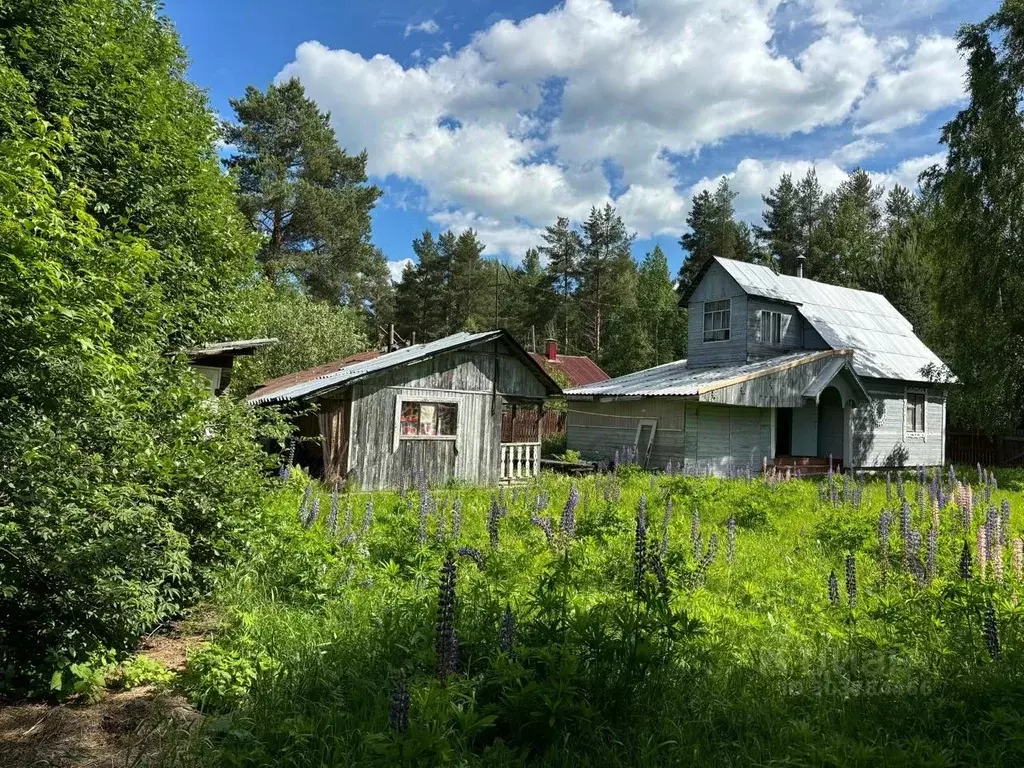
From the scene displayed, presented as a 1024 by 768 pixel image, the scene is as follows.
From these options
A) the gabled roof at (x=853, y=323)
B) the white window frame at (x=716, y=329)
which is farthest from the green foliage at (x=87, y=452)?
the gabled roof at (x=853, y=323)

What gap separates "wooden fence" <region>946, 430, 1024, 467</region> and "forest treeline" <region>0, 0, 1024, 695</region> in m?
6.94

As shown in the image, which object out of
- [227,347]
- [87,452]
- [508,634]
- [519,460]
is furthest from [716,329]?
[87,452]

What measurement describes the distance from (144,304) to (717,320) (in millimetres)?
21111

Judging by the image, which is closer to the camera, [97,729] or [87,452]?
[97,729]

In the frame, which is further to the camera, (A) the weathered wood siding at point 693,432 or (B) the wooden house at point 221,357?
(A) the weathered wood siding at point 693,432

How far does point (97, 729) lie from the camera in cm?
403

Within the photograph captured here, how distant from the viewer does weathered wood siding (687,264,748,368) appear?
23281 mm

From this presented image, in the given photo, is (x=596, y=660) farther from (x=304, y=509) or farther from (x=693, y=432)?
(x=693, y=432)

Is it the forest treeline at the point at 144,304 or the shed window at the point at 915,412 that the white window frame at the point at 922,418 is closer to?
the shed window at the point at 915,412

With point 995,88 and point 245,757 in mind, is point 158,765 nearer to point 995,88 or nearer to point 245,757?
point 245,757

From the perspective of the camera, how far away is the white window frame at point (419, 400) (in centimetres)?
1549

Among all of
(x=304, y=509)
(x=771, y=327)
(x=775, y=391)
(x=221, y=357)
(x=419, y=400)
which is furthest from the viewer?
(x=771, y=327)

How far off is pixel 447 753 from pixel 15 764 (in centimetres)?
262

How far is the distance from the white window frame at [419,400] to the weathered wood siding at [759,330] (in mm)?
11662
